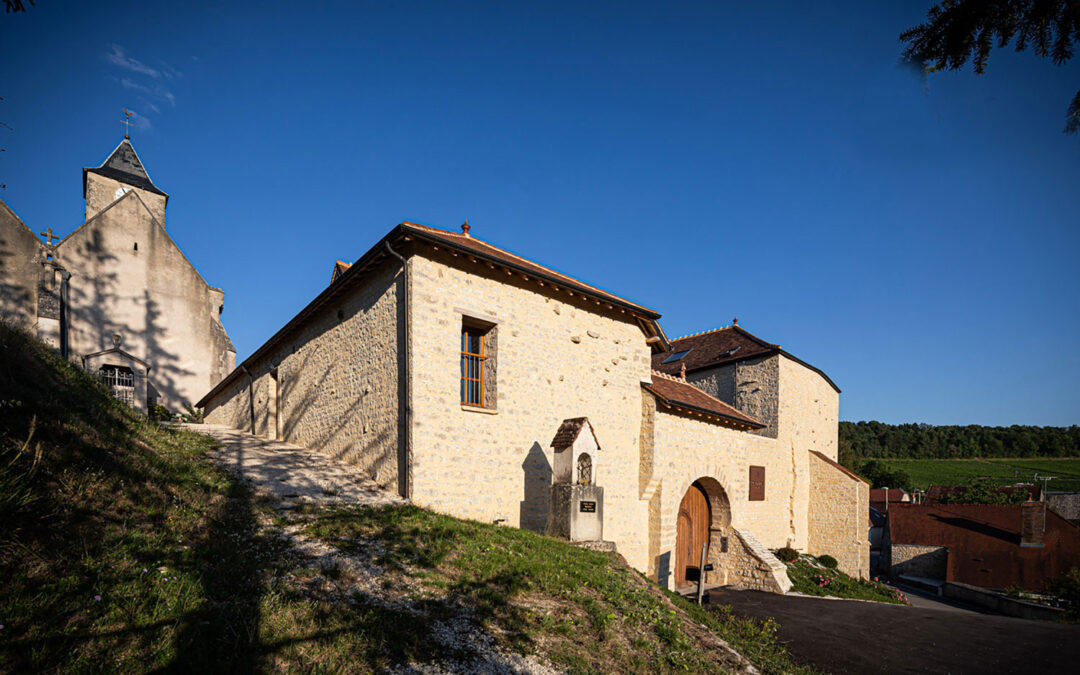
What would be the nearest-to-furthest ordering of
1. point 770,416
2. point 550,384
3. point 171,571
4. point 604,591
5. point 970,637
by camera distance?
point 171,571 → point 604,591 → point 970,637 → point 550,384 → point 770,416

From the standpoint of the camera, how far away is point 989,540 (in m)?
22.0

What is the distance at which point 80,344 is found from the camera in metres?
16.9

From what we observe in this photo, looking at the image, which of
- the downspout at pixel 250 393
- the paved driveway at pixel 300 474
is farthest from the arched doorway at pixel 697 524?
the downspout at pixel 250 393

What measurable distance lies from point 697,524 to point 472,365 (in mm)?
8960

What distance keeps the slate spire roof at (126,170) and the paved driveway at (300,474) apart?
17667mm

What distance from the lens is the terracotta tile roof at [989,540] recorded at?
20.0 metres

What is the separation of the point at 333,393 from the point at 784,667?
10676mm

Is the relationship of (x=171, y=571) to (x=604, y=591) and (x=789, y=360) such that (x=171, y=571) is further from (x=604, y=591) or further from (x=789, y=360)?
(x=789, y=360)

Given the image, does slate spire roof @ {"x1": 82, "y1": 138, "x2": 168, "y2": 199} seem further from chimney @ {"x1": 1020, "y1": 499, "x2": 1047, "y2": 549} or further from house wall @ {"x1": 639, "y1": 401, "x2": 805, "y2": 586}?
chimney @ {"x1": 1020, "y1": 499, "x2": 1047, "y2": 549}

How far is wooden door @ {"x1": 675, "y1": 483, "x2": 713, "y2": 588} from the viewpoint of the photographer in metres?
13.8

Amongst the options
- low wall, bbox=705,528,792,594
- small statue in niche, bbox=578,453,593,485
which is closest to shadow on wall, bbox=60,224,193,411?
small statue in niche, bbox=578,453,593,485

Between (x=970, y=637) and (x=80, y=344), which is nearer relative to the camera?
(x=970, y=637)

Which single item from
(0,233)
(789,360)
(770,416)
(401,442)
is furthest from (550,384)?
(0,233)

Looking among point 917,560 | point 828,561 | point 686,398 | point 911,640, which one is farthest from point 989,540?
point 911,640
